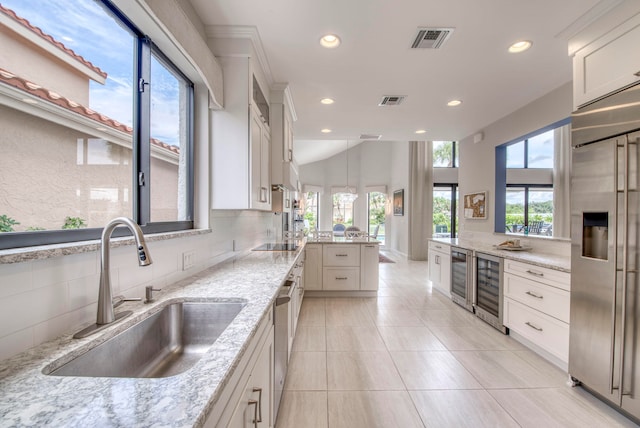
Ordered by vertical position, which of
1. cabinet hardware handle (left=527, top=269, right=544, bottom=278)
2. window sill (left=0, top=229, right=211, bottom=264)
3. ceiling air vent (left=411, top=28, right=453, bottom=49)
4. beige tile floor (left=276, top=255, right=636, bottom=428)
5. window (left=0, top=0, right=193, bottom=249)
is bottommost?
beige tile floor (left=276, top=255, right=636, bottom=428)

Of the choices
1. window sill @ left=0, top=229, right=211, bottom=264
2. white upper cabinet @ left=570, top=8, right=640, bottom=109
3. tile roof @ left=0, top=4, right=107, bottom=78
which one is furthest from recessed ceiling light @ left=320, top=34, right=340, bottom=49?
window sill @ left=0, top=229, right=211, bottom=264

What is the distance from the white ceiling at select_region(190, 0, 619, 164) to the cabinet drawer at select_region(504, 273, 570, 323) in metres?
2.11

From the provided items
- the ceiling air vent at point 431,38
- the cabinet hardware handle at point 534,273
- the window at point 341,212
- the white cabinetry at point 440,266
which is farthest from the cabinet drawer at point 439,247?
the window at point 341,212

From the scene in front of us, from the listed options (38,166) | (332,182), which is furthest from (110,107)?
(332,182)

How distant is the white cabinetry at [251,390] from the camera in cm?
76

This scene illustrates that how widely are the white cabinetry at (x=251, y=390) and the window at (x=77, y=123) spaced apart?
81cm

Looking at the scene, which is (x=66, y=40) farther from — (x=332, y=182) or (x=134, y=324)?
(x=332, y=182)

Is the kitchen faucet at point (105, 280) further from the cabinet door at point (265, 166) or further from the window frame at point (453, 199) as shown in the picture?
the window frame at point (453, 199)

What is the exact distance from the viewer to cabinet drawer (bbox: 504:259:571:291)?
7.49 feet

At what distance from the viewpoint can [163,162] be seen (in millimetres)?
1830

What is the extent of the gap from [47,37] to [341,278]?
392 cm

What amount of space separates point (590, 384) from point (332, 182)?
9.51 m

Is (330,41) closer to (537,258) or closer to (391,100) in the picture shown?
(391,100)

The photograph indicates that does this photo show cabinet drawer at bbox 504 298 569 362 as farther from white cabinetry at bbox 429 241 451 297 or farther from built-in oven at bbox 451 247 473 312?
white cabinetry at bbox 429 241 451 297
